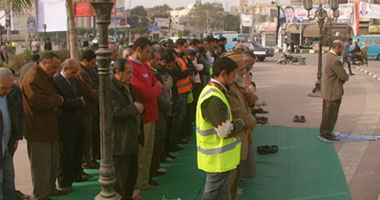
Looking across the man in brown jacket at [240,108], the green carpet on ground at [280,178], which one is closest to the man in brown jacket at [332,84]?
the green carpet on ground at [280,178]

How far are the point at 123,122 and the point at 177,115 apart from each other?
2769mm

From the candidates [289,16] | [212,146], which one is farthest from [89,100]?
[289,16]

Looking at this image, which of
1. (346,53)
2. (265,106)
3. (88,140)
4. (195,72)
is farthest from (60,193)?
(346,53)

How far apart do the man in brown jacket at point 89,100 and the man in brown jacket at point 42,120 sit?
2.91 ft

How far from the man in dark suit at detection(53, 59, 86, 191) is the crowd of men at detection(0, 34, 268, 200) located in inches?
0.5

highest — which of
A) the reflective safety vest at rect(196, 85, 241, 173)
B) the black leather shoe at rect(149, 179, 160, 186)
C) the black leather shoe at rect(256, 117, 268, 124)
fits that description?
the reflective safety vest at rect(196, 85, 241, 173)

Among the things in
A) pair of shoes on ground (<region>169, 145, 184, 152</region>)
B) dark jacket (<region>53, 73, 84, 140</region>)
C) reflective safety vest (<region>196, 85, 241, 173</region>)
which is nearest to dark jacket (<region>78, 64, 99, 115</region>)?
dark jacket (<region>53, 73, 84, 140</region>)

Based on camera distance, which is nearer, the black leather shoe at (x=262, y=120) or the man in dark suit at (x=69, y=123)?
the man in dark suit at (x=69, y=123)

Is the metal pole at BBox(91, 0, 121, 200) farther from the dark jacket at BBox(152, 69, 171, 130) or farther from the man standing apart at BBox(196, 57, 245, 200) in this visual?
the dark jacket at BBox(152, 69, 171, 130)

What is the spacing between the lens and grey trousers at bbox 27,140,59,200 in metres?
4.74

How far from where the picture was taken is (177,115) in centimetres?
724

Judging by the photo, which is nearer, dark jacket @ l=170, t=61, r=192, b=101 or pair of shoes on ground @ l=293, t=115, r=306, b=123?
dark jacket @ l=170, t=61, r=192, b=101

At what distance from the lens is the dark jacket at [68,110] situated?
17.0 feet

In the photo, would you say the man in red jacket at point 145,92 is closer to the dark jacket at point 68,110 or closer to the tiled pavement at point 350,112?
the dark jacket at point 68,110
